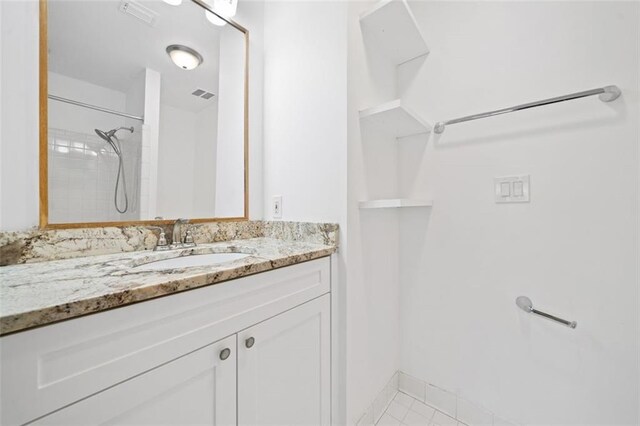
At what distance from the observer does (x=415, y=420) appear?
1241 millimetres

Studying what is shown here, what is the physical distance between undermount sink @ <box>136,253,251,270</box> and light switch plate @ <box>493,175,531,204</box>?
1158mm

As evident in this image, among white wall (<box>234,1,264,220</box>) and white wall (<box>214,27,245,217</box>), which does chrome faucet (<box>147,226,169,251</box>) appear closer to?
white wall (<box>214,27,245,217</box>)

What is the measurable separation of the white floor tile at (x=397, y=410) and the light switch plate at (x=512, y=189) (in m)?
1.16

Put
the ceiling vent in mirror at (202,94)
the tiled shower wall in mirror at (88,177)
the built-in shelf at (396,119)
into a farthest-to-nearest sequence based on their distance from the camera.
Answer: the ceiling vent in mirror at (202,94) → the built-in shelf at (396,119) → the tiled shower wall in mirror at (88,177)

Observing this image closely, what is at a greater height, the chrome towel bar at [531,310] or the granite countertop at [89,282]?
the granite countertop at [89,282]

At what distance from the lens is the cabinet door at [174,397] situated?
0.46 meters

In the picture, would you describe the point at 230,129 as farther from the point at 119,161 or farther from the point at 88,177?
the point at 88,177

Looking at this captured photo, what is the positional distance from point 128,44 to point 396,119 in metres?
1.16

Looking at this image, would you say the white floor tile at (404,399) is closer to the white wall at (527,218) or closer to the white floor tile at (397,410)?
the white floor tile at (397,410)

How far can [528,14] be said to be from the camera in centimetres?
109

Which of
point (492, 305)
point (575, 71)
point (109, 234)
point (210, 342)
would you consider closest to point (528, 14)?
point (575, 71)

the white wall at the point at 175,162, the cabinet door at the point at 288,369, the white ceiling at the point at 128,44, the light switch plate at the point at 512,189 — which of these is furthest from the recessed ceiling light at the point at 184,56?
the light switch plate at the point at 512,189

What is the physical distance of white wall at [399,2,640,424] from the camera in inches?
36.1

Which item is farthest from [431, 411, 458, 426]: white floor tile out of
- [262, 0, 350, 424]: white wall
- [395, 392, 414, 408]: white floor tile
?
[262, 0, 350, 424]: white wall
